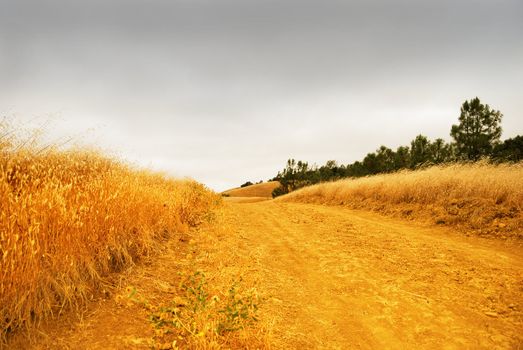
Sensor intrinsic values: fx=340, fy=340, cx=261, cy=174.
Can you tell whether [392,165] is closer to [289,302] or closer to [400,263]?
[400,263]

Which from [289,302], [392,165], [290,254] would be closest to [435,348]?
[289,302]

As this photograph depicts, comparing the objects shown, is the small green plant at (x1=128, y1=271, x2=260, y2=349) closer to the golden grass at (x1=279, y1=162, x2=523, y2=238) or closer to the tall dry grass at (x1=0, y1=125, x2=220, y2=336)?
the tall dry grass at (x1=0, y1=125, x2=220, y2=336)

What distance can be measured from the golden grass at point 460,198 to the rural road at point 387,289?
4.06ft

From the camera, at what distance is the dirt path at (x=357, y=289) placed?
3.44m

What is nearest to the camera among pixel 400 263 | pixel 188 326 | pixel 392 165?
pixel 188 326

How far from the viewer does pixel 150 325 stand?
3.29 metres

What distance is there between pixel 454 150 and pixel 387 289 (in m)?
26.3

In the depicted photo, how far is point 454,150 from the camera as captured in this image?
27016 mm

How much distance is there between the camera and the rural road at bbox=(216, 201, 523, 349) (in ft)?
11.8

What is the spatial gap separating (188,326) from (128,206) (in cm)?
263

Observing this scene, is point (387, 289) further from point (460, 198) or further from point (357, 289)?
point (460, 198)

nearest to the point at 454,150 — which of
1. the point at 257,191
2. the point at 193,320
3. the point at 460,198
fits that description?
the point at 460,198

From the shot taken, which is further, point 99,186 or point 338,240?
point 338,240

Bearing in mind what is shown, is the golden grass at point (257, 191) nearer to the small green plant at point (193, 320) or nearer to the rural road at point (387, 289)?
the rural road at point (387, 289)
